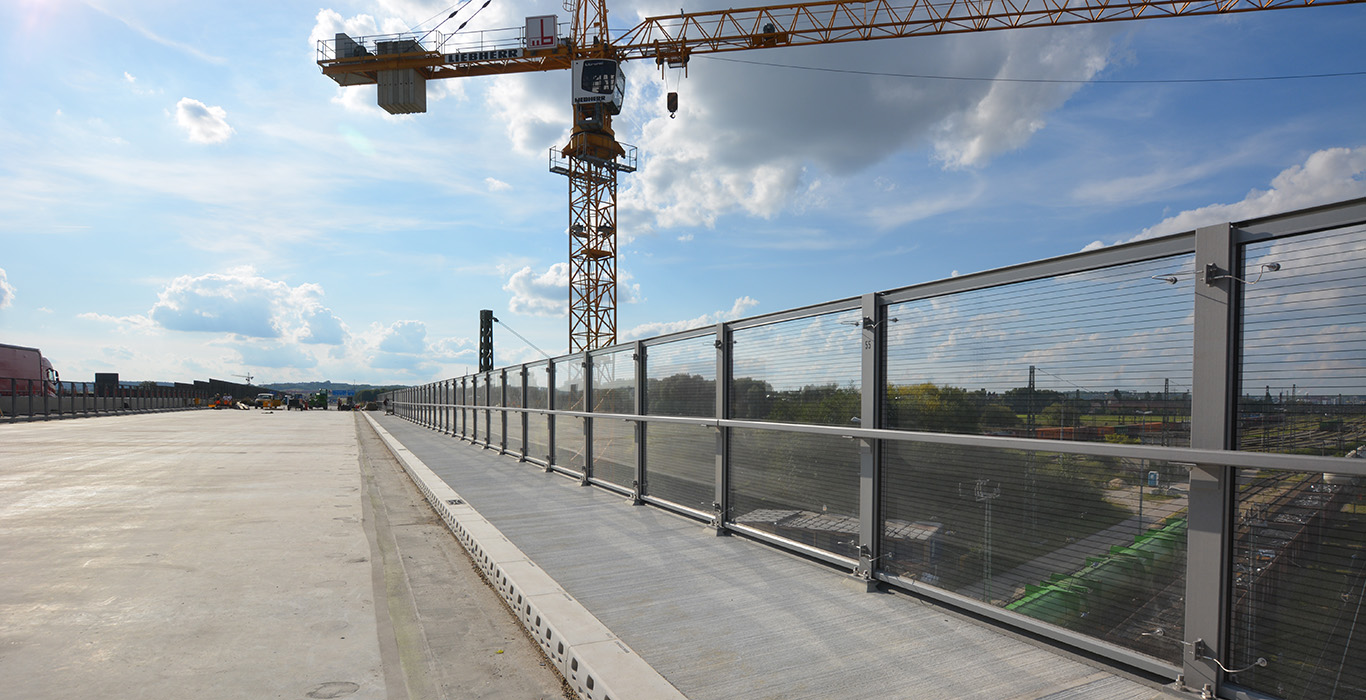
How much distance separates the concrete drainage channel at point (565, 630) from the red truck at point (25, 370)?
3891 centimetres

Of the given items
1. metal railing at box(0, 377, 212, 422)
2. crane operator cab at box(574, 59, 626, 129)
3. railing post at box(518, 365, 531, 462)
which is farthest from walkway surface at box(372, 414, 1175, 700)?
crane operator cab at box(574, 59, 626, 129)

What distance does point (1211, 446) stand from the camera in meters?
3.10

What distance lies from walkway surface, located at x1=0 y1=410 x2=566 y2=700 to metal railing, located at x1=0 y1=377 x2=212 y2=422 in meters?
29.9

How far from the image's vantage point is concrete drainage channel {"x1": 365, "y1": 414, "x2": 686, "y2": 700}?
326 cm

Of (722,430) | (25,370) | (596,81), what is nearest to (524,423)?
(722,430)

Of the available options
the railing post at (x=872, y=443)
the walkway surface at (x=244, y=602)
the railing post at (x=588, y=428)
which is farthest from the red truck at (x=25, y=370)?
the railing post at (x=872, y=443)

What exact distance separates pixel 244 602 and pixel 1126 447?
5.66m

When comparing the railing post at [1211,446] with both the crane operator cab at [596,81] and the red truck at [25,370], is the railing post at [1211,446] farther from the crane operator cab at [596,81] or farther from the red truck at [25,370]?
the crane operator cab at [596,81]

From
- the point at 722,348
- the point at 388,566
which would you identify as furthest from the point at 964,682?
the point at 388,566

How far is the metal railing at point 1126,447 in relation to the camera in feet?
9.23

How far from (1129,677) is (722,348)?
4.19 meters

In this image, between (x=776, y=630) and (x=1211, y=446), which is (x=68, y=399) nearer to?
(x=776, y=630)

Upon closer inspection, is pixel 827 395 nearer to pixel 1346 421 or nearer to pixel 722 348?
pixel 722 348

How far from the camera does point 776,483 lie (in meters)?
5.93
